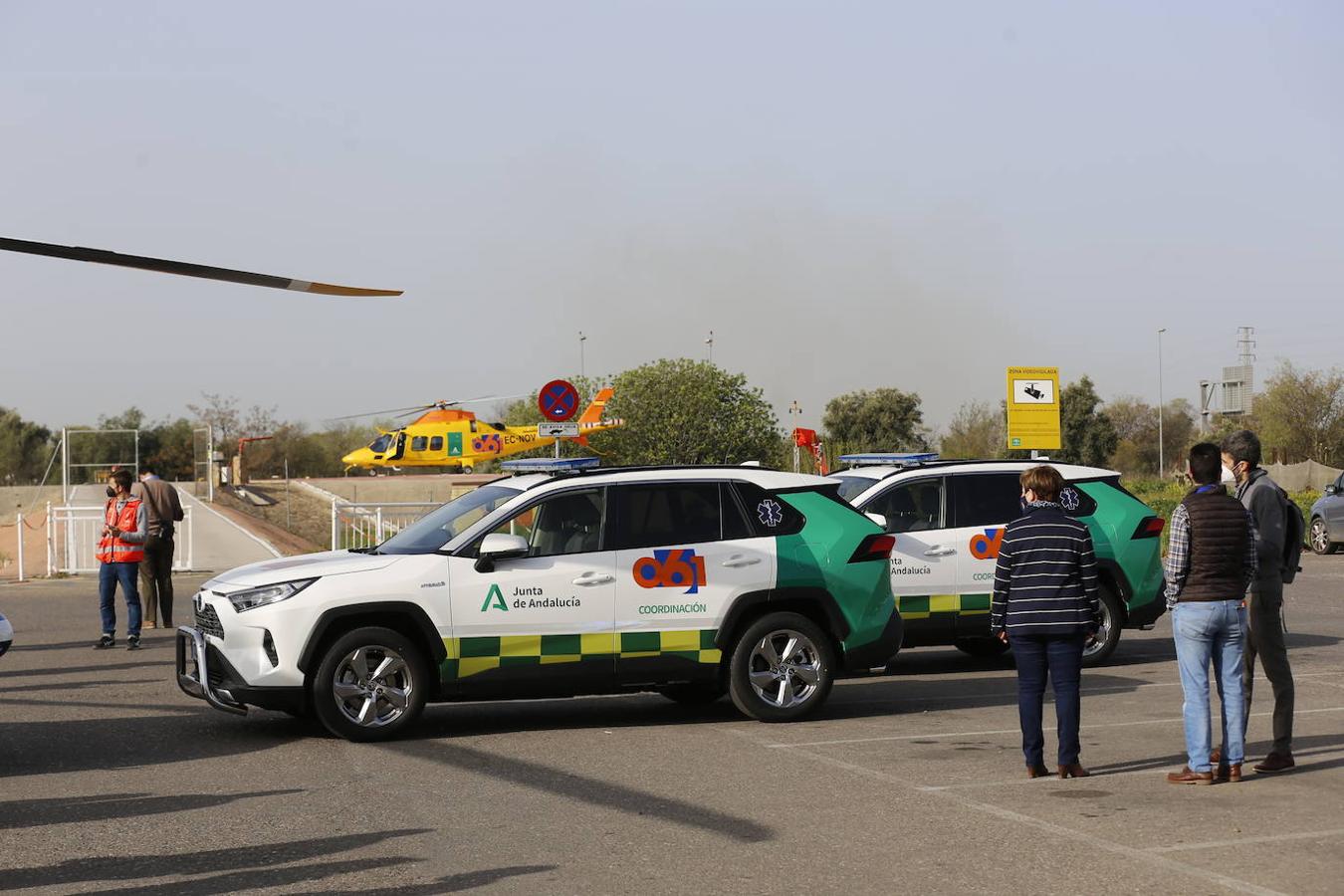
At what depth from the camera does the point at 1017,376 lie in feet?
87.7

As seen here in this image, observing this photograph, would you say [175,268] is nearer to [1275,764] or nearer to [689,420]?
[1275,764]

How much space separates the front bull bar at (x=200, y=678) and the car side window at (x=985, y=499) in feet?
21.8

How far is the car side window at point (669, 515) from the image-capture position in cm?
1086

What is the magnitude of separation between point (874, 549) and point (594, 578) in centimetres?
211

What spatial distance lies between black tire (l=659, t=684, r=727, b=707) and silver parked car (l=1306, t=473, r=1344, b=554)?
21.7 m

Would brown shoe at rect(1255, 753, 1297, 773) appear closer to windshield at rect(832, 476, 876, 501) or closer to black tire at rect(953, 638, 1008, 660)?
windshield at rect(832, 476, 876, 501)

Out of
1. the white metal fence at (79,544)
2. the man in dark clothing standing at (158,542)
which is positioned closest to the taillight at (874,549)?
the man in dark clothing standing at (158,542)

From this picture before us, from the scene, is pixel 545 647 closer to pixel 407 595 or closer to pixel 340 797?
pixel 407 595

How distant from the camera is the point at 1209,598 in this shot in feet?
27.2

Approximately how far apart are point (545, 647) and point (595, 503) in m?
1.07

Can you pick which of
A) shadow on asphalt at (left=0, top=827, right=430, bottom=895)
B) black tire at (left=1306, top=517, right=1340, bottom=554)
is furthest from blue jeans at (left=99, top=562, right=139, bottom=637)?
black tire at (left=1306, top=517, right=1340, bottom=554)

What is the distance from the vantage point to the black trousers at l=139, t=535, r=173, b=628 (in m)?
17.6

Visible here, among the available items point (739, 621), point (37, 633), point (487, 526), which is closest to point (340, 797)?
point (487, 526)

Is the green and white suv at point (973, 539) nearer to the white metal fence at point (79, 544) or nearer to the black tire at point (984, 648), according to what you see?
the black tire at point (984, 648)
